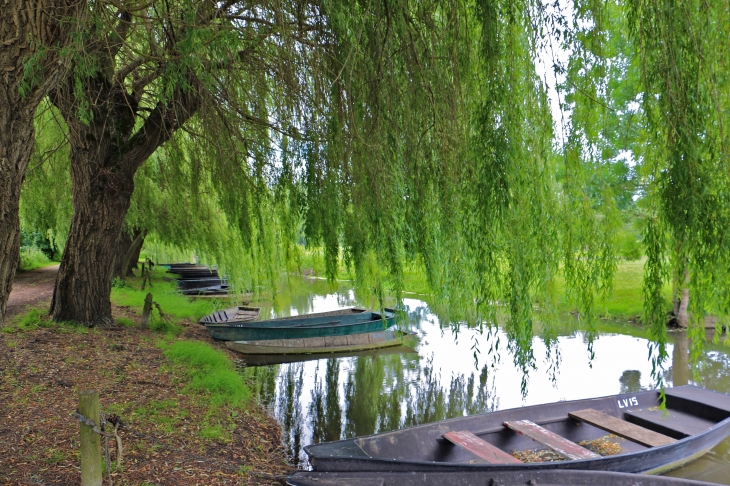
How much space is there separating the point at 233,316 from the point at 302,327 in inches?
109

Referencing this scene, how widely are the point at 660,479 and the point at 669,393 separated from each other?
10.7ft

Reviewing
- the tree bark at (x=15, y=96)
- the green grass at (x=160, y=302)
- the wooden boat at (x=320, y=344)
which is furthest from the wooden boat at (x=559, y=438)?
the green grass at (x=160, y=302)

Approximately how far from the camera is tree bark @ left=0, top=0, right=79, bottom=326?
2.92 metres

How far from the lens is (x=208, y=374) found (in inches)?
283

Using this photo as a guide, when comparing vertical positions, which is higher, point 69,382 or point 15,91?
point 15,91

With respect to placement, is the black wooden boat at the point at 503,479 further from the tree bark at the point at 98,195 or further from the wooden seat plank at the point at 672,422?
the tree bark at the point at 98,195

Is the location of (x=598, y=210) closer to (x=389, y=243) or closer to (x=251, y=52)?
(x=389, y=243)

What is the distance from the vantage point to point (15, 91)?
9.72ft

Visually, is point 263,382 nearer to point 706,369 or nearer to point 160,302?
point 160,302

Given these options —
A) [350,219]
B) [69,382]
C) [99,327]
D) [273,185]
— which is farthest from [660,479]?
[99,327]

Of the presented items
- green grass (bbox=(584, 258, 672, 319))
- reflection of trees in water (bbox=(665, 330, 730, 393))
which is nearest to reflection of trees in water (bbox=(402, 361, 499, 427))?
reflection of trees in water (bbox=(665, 330, 730, 393))

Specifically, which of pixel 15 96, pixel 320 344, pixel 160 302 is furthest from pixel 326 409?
pixel 160 302

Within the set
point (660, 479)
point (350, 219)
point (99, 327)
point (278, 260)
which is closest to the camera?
point (660, 479)

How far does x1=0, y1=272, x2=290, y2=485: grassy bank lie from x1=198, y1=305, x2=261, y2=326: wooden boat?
303 centimetres
